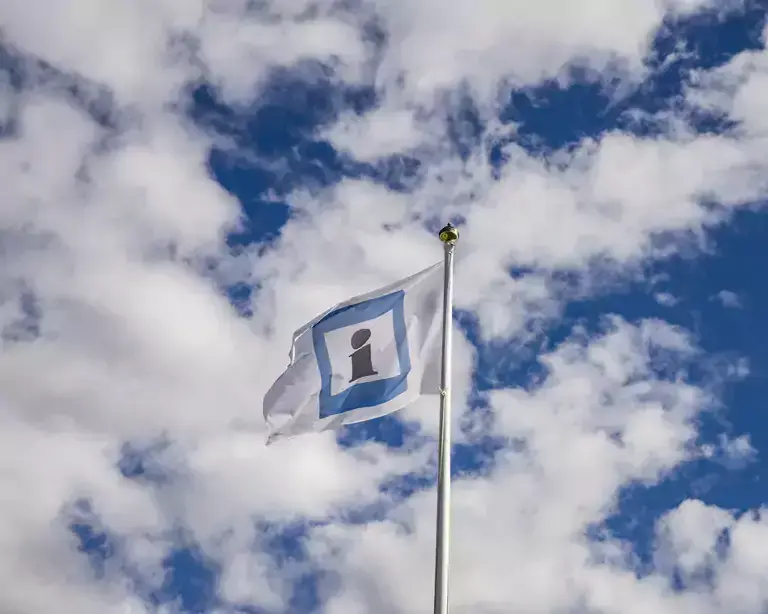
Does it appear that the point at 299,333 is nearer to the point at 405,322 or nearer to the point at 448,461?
the point at 405,322

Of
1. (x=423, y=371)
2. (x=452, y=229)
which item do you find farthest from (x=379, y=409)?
(x=452, y=229)

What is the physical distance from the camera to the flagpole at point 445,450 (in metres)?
21.1

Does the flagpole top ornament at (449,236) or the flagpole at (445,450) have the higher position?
the flagpole top ornament at (449,236)

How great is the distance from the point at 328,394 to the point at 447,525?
6527 millimetres

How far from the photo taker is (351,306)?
28.0 metres

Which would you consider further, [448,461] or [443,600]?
[448,461]

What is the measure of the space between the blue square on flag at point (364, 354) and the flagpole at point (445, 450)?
65.3 inches

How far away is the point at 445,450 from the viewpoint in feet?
75.5

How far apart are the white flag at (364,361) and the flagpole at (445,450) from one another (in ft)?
3.11

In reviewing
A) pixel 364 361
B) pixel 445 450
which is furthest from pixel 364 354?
pixel 445 450

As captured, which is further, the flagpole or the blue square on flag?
the blue square on flag

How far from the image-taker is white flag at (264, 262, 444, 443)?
26.2 m

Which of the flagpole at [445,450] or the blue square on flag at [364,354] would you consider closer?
the flagpole at [445,450]

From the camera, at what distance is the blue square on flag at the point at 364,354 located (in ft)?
86.4
